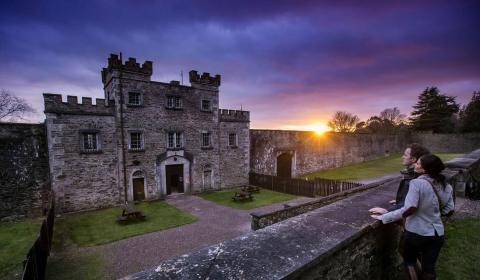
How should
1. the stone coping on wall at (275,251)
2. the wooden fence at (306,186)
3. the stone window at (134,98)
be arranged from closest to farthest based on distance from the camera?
the stone coping on wall at (275,251) < the stone window at (134,98) < the wooden fence at (306,186)

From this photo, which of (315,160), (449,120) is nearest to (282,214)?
(315,160)

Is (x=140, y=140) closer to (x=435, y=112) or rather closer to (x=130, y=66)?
(x=130, y=66)

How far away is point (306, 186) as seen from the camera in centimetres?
1684

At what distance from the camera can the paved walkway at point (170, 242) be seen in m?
7.96

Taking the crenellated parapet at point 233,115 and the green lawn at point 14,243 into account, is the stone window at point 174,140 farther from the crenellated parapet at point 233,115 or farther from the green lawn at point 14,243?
the green lawn at point 14,243

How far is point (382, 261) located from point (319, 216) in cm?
120

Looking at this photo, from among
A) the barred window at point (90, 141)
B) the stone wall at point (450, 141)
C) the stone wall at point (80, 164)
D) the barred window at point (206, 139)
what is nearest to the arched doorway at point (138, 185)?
the stone wall at point (80, 164)

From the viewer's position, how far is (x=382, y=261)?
3496mm

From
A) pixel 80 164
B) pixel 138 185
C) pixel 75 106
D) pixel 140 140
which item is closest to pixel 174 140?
pixel 140 140

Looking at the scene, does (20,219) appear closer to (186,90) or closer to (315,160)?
(186,90)

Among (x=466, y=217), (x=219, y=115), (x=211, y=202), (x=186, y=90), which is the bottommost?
(x=211, y=202)

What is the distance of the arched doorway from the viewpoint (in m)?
15.9

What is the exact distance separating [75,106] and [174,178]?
8043mm

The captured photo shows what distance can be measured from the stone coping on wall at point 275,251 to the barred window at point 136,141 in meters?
14.8
